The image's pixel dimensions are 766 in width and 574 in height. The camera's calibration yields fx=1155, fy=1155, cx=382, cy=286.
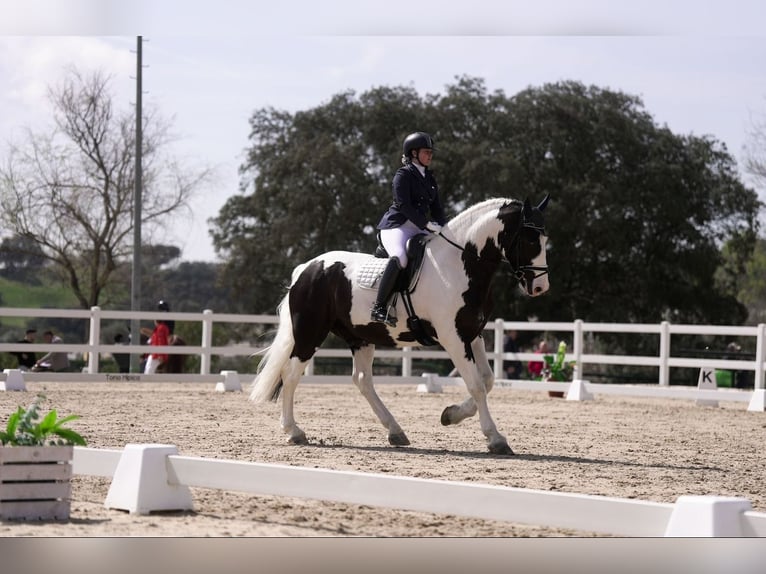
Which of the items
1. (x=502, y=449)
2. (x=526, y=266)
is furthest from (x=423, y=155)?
(x=502, y=449)

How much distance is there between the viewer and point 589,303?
35.6 m

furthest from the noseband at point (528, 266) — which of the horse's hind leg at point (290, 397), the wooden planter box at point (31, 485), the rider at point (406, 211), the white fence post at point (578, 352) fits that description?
the white fence post at point (578, 352)

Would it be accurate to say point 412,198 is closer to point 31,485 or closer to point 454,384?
point 31,485

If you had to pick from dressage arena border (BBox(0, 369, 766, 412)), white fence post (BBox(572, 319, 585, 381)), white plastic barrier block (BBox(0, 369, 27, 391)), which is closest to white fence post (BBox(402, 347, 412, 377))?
dressage arena border (BBox(0, 369, 766, 412))

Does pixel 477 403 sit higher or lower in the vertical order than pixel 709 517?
higher

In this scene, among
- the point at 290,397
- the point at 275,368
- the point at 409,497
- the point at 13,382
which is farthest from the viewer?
the point at 13,382

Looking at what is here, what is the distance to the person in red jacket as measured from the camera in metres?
20.2

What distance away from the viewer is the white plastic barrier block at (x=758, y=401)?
50.4ft

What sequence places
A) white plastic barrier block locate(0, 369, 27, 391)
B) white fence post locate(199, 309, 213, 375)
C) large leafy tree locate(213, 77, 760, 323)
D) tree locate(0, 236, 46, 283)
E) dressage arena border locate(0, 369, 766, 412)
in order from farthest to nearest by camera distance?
large leafy tree locate(213, 77, 760, 323), tree locate(0, 236, 46, 283), white fence post locate(199, 309, 213, 375), dressage arena border locate(0, 369, 766, 412), white plastic barrier block locate(0, 369, 27, 391)

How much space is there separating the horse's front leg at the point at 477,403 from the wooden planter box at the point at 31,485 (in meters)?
3.81

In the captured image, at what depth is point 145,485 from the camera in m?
6.09

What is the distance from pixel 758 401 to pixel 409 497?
11100 mm

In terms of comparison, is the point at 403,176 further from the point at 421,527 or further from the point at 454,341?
the point at 421,527

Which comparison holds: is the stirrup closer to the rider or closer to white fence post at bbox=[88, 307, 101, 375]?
the rider
